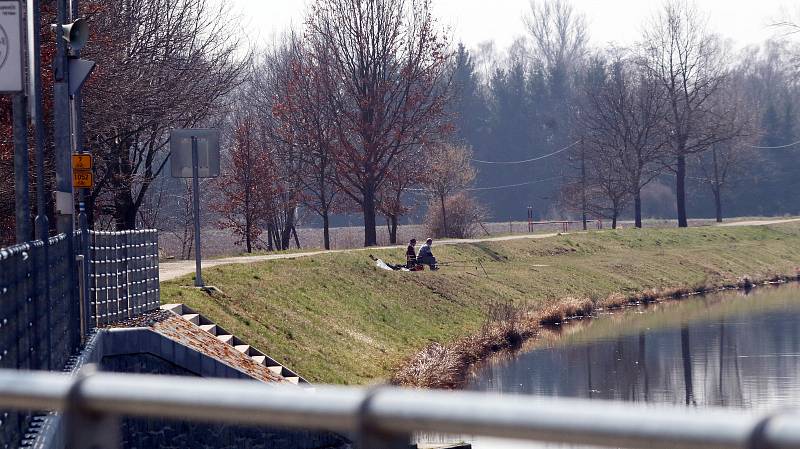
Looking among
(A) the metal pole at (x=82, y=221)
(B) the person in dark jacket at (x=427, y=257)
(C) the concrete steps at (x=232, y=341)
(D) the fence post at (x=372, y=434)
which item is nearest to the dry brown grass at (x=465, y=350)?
(B) the person in dark jacket at (x=427, y=257)

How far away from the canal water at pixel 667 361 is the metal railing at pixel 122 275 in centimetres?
741

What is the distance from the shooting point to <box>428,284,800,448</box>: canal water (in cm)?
2306

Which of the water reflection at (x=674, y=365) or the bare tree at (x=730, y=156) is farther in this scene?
the bare tree at (x=730, y=156)

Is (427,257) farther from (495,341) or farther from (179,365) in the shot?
(179,365)

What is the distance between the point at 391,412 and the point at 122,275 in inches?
604

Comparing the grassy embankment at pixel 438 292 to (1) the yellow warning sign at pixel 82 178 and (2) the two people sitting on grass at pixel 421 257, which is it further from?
(1) the yellow warning sign at pixel 82 178

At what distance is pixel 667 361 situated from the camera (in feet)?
88.1

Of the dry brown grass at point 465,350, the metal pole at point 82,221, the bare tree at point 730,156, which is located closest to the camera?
the metal pole at point 82,221

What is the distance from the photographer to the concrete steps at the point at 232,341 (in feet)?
62.4

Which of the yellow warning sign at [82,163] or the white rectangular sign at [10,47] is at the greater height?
the white rectangular sign at [10,47]

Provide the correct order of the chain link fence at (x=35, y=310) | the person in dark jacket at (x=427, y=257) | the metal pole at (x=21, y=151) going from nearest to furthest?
the chain link fence at (x=35, y=310) → the metal pole at (x=21, y=151) → the person in dark jacket at (x=427, y=257)

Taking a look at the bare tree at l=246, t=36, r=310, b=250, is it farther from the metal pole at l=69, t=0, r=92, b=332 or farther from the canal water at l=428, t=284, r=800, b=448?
the metal pole at l=69, t=0, r=92, b=332

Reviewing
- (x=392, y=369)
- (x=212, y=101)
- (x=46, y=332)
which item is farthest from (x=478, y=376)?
(x=46, y=332)

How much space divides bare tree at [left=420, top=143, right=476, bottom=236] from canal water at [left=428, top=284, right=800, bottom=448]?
46.0 feet
